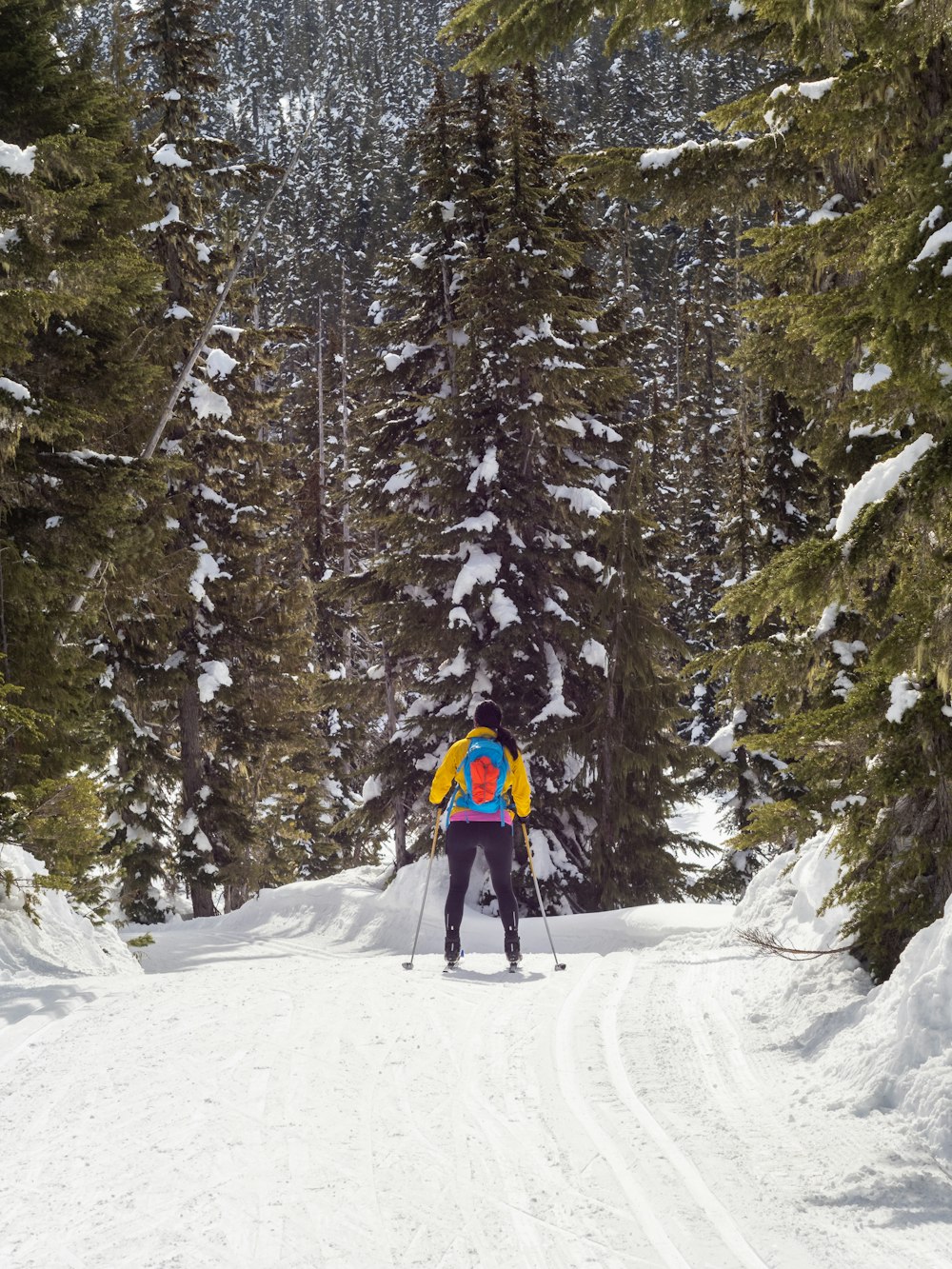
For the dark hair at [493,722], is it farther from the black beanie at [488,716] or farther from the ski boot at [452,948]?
the ski boot at [452,948]

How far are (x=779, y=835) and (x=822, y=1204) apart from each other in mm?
3195

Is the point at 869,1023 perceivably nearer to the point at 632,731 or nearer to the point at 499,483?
the point at 632,731

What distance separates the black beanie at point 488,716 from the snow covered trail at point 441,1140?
269cm

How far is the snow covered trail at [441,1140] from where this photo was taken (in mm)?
3346

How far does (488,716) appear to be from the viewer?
9078 millimetres

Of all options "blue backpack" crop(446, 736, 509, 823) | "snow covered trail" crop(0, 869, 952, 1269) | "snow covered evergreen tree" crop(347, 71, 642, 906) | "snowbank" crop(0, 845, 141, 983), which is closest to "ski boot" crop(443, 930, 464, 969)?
"blue backpack" crop(446, 736, 509, 823)

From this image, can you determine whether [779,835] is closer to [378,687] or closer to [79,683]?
[79,683]

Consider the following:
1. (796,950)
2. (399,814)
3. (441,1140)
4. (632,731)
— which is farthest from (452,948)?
(399,814)

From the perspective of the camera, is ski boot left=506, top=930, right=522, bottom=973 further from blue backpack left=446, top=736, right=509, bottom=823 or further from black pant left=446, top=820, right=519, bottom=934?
blue backpack left=446, top=736, right=509, bottom=823

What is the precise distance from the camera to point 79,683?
1018cm

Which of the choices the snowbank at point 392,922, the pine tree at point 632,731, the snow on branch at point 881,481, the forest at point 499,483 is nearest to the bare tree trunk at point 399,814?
the forest at point 499,483

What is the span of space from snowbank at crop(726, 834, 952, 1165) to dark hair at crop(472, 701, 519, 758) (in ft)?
10.4

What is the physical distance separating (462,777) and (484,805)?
13.6 inches

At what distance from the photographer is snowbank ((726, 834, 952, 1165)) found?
430cm
